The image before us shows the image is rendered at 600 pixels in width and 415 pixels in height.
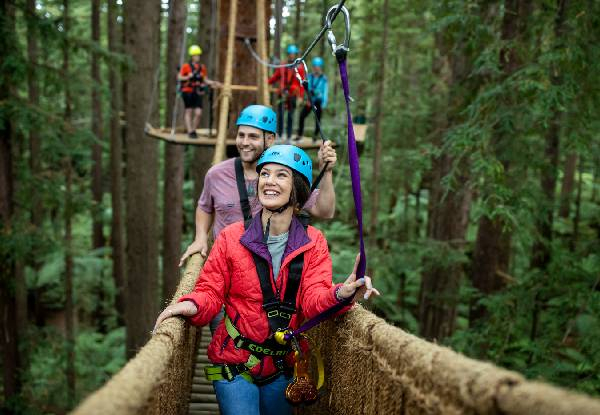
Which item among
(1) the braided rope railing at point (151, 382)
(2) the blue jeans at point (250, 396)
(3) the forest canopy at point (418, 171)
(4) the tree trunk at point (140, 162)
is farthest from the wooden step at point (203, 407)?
(4) the tree trunk at point (140, 162)

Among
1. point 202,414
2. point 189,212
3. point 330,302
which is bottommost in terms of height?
point 189,212

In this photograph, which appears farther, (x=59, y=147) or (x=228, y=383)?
(x=59, y=147)

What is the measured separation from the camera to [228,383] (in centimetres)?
283

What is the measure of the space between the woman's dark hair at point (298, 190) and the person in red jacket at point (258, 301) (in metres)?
0.10

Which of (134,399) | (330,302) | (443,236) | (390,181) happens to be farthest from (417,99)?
(134,399)

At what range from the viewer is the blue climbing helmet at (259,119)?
4148 mm

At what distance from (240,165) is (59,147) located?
23.9ft

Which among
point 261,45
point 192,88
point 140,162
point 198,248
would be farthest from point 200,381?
point 140,162

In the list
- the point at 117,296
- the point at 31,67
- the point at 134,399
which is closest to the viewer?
the point at 134,399

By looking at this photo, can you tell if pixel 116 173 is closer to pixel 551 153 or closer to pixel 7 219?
pixel 7 219

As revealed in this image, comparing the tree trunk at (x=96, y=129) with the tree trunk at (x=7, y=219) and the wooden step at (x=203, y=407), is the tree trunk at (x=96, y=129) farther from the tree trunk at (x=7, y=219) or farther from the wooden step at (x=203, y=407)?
the wooden step at (x=203, y=407)

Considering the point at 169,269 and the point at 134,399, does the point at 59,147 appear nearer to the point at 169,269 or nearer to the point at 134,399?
the point at 169,269

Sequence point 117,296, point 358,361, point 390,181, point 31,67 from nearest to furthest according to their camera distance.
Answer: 1. point 358,361
2. point 31,67
3. point 390,181
4. point 117,296

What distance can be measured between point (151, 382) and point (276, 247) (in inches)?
46.8
